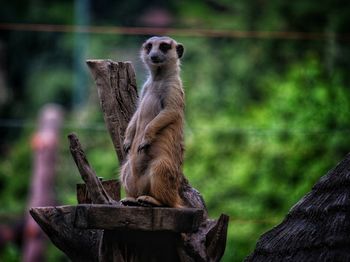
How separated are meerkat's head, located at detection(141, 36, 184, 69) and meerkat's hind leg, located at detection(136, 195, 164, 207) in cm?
117

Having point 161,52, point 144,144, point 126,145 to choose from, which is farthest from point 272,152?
point 144,144

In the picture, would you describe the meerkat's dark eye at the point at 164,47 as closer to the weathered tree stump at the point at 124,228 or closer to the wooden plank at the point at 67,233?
the weathered tree stump at the point at 124,228

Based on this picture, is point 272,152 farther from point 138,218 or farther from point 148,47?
point 138,218

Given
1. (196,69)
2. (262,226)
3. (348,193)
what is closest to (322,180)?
(348,193)

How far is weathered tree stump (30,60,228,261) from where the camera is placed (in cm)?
577

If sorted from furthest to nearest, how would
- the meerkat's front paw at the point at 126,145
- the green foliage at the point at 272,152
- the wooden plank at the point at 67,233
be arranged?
1. the green foliage at the point at 272,152
2. the meerkat's front paw at the point at 126,145
3. the wooden plank at the point at 67,233

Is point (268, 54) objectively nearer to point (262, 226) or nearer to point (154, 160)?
point (262, 226)

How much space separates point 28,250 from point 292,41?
229 inches

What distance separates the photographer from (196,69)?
17.6 meters

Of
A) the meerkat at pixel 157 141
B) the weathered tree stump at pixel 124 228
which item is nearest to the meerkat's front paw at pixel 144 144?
the meerkat at pixel 157 141

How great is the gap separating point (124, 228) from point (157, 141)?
2.46 ft

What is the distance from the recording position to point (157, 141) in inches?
250

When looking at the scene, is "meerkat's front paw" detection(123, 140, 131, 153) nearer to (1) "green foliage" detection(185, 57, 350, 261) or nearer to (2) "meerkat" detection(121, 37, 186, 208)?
(2) "meerkat" detection(121, 37, 186, 208)

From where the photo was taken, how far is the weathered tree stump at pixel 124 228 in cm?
577
